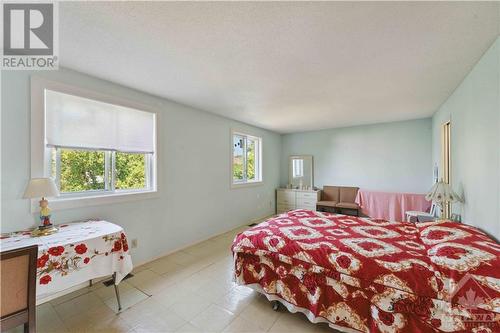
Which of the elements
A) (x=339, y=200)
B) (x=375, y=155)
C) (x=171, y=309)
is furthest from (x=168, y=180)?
(x=375, y=155)

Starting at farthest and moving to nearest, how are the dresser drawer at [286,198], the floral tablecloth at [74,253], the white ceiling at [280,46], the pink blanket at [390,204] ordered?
1. the dresser drawer at [286,198]
2. the pink blanket at [390,204]
3. the floral tablecloth at [74,253]
4. the white ceiling at [280,46]

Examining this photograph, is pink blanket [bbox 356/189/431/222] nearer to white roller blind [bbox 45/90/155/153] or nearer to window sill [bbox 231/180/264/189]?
window sill [bbox 231/180/264/189]

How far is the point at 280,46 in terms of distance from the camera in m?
1.75

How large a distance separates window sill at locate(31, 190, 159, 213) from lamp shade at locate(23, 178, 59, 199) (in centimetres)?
31

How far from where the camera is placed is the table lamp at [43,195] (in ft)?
5.74

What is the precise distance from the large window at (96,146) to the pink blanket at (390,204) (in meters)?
4.49

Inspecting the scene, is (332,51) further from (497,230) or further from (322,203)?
(322,203)

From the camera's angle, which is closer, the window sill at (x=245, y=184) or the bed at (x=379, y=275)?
the bed at (x=379, y=275)

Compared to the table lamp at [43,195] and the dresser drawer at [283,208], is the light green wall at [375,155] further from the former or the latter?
the table lamp at [43,195]

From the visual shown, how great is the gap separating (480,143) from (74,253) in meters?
3.75

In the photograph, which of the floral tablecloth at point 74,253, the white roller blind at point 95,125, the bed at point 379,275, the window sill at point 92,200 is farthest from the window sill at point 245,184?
the floral tablecloth at point 74,253
